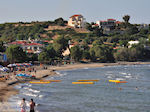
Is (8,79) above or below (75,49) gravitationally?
below

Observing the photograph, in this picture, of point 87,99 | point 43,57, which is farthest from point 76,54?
point 87,99

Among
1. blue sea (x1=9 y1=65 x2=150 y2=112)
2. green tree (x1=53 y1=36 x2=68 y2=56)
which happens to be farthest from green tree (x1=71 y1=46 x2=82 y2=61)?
blue sea (x1=9 y1=65 x2=150 y2=112)

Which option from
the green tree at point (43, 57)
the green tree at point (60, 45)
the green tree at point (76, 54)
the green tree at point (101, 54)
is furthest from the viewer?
the green tree at point (60, 45)

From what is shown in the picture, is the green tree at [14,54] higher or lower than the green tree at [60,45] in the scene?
lower

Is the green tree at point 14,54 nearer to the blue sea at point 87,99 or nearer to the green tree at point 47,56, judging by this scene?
the green tree at point 47,56

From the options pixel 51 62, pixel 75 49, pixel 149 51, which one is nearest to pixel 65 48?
pixel 75 49

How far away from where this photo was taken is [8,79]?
235 ft

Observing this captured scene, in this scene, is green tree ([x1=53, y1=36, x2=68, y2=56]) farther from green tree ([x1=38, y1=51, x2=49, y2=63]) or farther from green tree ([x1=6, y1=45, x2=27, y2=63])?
green tree ([x1=6, y1=45, x2=27, y2=63])

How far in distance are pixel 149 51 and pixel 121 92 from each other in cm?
11883

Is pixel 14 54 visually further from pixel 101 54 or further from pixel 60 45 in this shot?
pixel 101 54

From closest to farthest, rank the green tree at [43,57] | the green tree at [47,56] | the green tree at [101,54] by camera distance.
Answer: the green tree at [43,57] < the green tree at [47,56] < the green tree at [101,54]

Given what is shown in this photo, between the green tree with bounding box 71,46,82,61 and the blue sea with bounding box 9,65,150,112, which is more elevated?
the green tree with bounding box 71,46,82,61

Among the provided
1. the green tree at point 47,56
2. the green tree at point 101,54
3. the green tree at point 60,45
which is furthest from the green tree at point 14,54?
the green tree at point 101,54

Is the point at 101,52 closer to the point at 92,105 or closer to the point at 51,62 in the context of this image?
the point at 51,62
